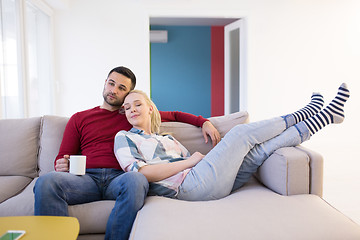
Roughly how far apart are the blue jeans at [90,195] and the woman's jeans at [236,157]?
262 mm

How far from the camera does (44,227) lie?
1.24m

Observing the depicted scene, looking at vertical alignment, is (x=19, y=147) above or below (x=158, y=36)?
below

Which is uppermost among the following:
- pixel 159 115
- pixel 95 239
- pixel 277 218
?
pixel 159 115

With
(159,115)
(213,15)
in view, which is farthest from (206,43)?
(159,115)

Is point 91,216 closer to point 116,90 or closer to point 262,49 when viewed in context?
point 116,90

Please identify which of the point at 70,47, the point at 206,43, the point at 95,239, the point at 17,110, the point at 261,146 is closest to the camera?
the point at 95,239

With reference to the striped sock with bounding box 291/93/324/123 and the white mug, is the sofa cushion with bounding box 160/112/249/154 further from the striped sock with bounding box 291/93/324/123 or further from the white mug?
the white mug

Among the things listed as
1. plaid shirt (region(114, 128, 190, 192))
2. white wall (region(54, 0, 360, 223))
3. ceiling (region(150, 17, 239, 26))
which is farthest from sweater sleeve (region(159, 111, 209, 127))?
ceiling (region(150, 17, 239, 26))

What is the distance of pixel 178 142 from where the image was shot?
82.4 inches

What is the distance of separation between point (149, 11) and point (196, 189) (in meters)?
3.81

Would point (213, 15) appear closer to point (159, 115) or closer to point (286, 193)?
point (159, 115)

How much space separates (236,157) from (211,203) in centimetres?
28

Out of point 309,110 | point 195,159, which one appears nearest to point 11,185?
point 195,159

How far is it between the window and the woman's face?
5.22 ft
